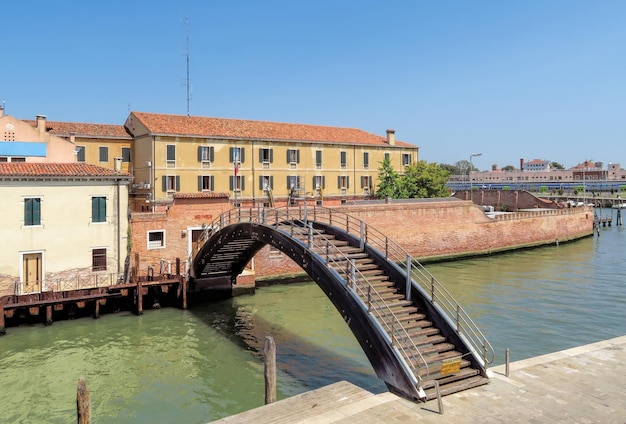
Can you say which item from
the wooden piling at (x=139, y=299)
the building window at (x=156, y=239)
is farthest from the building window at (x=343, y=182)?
the wooden piling at (x=139, y=299)

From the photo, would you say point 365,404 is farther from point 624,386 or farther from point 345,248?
point 345,248

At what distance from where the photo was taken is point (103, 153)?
36375mm

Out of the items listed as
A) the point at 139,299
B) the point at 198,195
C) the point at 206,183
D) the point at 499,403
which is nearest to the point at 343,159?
the point at 206,183

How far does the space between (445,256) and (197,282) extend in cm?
2132

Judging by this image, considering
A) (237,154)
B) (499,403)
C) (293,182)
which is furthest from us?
(293,182)

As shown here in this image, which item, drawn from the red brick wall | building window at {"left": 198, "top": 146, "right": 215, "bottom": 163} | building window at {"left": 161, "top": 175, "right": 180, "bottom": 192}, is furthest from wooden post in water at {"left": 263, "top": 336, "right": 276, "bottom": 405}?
building window at {"left": 198, "top": 146, "right": 215, "bottom": 163}

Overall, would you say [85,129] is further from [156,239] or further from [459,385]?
[459,385]

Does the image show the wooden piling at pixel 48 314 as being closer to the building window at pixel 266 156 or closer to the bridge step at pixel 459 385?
the bridge step at pixel 459 385

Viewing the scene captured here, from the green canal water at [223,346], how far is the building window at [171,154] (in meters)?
14.2

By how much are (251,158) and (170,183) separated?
700 cm

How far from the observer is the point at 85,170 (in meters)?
25.0

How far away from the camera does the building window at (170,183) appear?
116ft

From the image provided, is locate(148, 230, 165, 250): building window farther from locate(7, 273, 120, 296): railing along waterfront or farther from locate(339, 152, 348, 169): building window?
locate(339, 152, 348, 169): building window

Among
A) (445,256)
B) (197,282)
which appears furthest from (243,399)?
(445,256)
